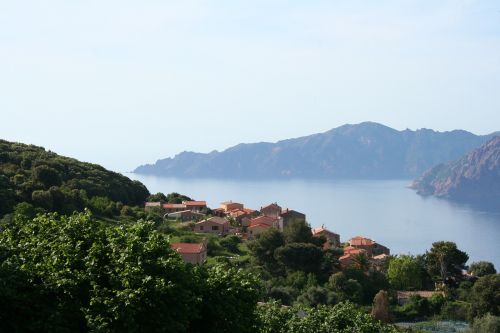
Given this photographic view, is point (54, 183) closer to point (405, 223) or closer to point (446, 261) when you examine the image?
point (446, 261)

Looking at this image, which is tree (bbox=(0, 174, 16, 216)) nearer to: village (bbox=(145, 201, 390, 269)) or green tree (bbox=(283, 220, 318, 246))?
village (bbox=(145, 201, 390, 269))

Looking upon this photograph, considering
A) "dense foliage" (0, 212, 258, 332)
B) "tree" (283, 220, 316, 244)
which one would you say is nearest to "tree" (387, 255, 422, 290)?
"tree" (283, 220, 316, 244)

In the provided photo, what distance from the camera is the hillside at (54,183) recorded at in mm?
35062

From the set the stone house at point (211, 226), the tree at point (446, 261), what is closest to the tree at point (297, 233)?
the tree at point (446, 261)

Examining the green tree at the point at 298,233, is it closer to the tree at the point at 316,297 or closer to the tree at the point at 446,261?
the tree at the point at 446,261

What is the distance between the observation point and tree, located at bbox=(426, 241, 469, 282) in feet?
120

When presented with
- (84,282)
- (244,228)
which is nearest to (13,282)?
(84,282)

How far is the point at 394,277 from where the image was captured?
1389 inches

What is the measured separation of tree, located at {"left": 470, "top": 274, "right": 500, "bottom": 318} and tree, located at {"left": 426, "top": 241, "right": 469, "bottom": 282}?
6109 millimetres

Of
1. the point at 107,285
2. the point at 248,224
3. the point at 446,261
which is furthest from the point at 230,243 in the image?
the point at 107,285

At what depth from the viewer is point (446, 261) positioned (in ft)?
120

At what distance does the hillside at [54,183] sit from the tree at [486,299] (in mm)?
21096

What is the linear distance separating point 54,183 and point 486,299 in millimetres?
25503

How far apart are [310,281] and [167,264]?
2188 cm
